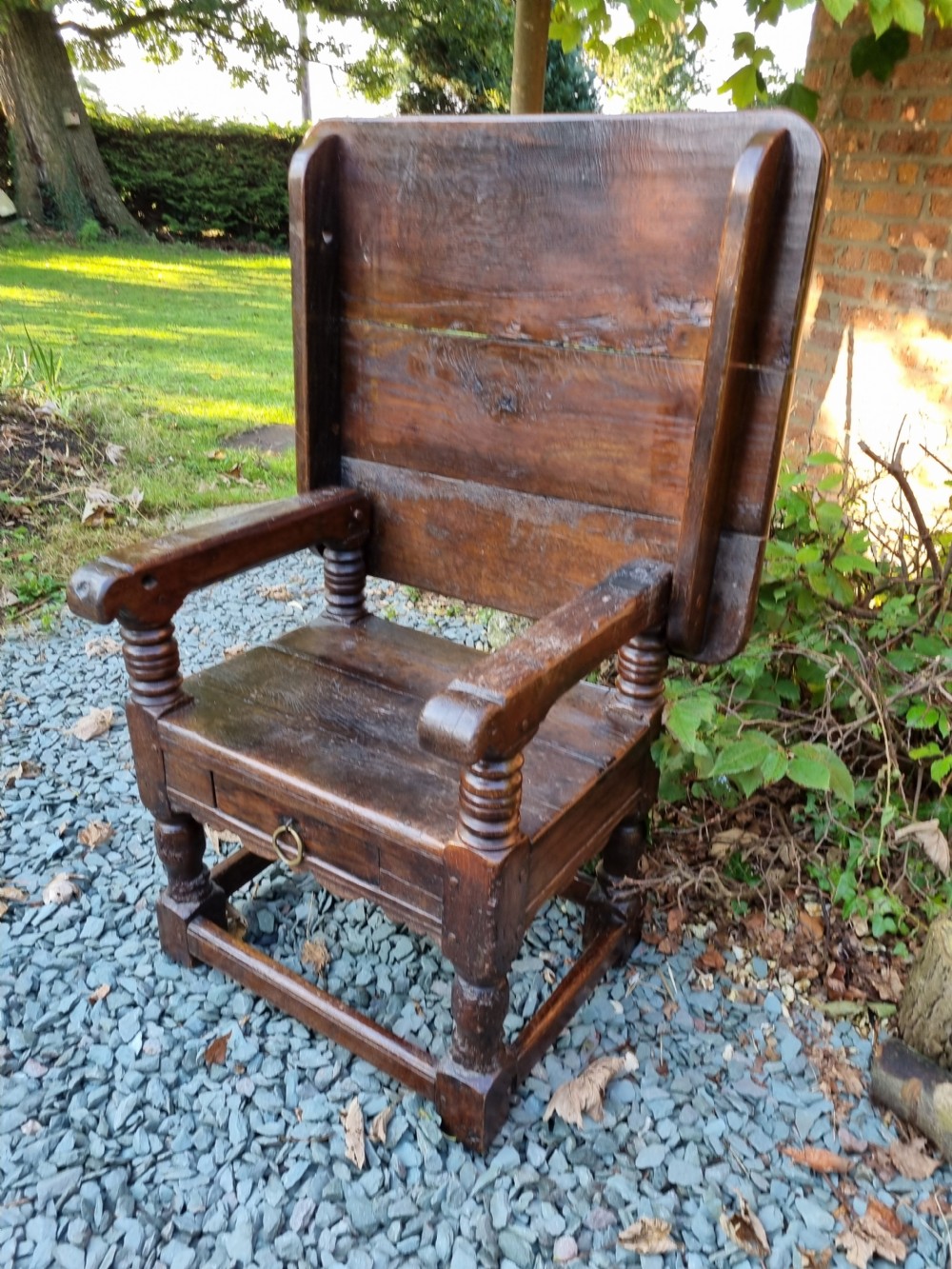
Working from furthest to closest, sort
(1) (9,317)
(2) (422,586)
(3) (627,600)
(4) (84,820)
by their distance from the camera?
(1) (9,317)
(4) (84,820)
(2) (422,586)
(3) (627,600)

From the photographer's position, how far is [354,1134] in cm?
156

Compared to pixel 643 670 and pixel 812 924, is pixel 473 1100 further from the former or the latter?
pixel 812 924

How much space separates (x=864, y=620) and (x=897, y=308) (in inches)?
59.0

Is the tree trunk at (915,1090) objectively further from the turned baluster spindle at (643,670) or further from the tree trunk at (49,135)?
the tree trunk at (49,135)

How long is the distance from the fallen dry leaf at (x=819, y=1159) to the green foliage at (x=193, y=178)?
14202 mm

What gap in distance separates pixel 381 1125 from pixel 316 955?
17.6 inches

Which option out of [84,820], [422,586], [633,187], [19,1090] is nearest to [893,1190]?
[422,586]

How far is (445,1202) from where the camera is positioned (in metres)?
1.47

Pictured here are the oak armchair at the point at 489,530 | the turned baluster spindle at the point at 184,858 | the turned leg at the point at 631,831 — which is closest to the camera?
the oak armchair at the point at 489,530

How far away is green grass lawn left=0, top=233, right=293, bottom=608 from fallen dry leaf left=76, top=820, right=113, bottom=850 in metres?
1.52

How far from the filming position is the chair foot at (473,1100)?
1.46m

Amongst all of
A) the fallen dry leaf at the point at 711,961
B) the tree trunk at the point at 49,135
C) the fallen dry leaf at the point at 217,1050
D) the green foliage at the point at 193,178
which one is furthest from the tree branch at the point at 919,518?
the green foliage at the point at 193,178

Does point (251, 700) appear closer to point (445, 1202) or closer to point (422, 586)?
point (422, 586)

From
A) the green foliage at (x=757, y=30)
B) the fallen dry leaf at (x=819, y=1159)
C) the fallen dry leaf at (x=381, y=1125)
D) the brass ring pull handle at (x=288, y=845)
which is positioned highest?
the green foliage at (x=757, y=30)
